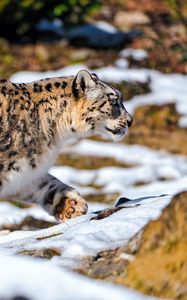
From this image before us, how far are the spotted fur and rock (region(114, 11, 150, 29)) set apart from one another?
12532 millimetres

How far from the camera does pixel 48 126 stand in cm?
855

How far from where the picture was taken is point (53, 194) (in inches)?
337

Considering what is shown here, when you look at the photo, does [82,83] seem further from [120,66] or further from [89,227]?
[120,66]

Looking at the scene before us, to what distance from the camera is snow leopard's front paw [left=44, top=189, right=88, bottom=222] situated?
846 centimetres

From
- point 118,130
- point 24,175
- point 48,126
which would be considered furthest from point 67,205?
point 118,130

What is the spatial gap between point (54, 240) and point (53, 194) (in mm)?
2676

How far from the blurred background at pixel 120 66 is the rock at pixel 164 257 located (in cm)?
824

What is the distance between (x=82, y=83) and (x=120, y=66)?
10.5 m

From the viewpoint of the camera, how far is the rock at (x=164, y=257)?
4.54 meters

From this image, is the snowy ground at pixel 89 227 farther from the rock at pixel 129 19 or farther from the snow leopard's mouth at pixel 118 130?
the rock at pixel 129 19

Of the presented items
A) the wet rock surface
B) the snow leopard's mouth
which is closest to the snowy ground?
the wet rock surface

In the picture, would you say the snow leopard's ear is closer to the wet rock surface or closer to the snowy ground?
the snowy ground

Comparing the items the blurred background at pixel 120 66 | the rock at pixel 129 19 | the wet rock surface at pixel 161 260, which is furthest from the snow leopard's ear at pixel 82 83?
the rock at pixel 129 19

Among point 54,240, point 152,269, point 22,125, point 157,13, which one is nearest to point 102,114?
point 22,125
